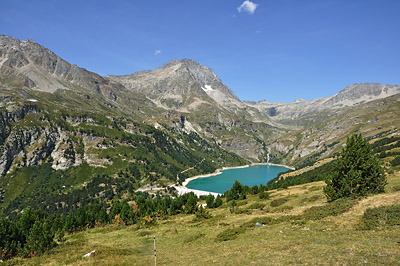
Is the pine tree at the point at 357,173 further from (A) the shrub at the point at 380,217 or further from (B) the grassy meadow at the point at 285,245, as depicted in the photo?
(A) the shrub at the point at 380,217

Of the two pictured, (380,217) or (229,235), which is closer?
(380,217)

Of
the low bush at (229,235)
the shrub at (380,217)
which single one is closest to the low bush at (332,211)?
the shrub at (380,217)

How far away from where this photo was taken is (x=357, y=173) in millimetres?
38781

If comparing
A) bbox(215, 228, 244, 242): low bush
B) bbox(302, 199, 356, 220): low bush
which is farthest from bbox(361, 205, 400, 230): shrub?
bbox(215, 228, 244, 242): low bush

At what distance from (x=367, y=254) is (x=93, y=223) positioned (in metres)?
92.9

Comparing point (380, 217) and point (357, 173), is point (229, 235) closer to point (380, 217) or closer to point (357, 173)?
point (380, 217)

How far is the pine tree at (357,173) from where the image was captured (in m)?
39.0

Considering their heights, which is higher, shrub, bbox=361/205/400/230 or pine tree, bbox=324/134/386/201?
pine tree, bbox=324/134/386/201

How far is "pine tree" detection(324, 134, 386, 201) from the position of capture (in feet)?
128

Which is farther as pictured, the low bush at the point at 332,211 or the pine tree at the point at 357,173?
the pine tree at the point at 357,173

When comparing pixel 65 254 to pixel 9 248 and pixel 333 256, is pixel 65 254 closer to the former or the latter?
pixel 9 248

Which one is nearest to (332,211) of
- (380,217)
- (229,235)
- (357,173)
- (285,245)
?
(380,217)

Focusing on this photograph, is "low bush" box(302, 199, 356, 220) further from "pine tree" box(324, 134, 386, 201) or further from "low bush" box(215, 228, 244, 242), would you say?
"low bush" box(215, 228, 244, 242)

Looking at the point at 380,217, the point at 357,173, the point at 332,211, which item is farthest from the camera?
the point at 357,173
